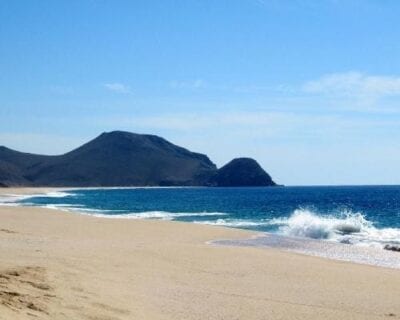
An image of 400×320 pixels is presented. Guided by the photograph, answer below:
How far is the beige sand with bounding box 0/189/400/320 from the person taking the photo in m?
8.77

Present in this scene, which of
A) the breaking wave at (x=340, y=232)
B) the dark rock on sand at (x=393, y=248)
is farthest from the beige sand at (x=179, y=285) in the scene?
the breaking wave at (x=340, y=232)

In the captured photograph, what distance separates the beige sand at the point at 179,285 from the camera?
345 inches

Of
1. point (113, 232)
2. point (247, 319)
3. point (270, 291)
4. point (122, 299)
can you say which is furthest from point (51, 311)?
point (113, 232)

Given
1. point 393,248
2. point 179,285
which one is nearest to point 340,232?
point 393,248

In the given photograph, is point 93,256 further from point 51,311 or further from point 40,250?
point 51,311

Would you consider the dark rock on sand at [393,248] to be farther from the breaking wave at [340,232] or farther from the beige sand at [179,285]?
the beige sand at [179,285]

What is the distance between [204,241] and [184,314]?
1359 cm

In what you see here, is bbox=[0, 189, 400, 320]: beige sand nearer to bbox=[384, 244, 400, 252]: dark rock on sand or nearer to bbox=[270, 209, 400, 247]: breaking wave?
bbox=[384, 244, 400, 252]: dark rock on sand

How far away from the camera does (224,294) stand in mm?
10805

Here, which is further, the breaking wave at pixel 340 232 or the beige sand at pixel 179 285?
the breaking wave at pixel 340 232

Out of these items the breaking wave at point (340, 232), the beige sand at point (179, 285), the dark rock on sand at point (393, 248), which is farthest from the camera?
the breaking wave at point (340, 232)

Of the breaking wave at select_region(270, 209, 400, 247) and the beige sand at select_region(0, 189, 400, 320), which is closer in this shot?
the beige sand at select_region(0, 189, 400, 320)

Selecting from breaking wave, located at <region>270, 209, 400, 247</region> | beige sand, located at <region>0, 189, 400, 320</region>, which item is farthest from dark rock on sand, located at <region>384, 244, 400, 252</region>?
beige sand, located at <region>0, 189, 400, 320</region>

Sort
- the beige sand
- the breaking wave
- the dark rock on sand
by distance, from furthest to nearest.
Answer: the breaking wave
the dark rock on sand
the beige sand
